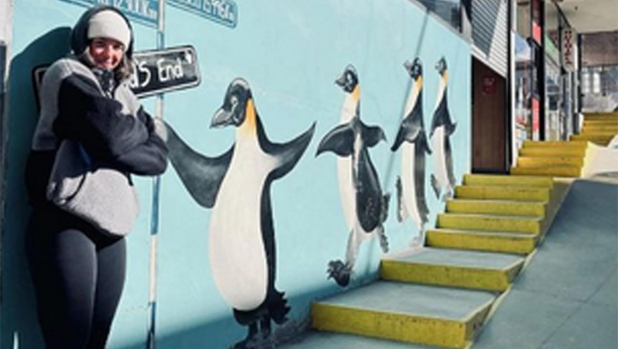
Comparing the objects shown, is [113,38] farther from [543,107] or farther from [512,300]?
[543,107]

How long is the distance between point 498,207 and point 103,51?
402cm

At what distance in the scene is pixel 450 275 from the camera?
3566 millimetres

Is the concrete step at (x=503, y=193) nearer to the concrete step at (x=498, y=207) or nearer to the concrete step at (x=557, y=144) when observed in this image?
the concrete step at (x=498, y=207)

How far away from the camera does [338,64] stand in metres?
3.26

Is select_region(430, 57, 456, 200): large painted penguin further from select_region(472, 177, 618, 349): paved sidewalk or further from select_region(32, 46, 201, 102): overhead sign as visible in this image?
select_region(32, 46, 201, 102): overhead sign

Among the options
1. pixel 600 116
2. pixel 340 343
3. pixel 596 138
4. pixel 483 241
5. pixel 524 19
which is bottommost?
pixel 340 343

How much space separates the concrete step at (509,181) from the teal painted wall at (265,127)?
1525 millimetres

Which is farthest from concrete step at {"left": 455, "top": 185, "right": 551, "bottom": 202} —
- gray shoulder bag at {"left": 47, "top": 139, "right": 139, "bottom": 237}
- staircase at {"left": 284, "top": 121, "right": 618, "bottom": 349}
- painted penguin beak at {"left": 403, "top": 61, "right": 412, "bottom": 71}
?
gray shoulder bag at {"left": 47, "top": 139, "right": 139, "bottom": 237}

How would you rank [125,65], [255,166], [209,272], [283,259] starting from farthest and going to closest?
1. [283,259]
2. [255,166]
3. [209,272]
4. [125,65]

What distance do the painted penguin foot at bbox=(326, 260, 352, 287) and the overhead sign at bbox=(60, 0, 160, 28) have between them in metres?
1.75

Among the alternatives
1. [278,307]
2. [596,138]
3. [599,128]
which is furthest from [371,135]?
[599,128]

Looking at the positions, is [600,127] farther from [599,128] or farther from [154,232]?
[154,232]

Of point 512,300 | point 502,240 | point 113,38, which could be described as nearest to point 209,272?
point 113,38

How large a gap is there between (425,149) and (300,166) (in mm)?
2015
